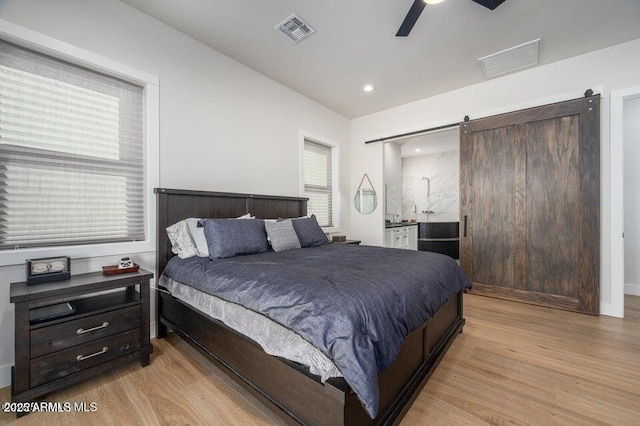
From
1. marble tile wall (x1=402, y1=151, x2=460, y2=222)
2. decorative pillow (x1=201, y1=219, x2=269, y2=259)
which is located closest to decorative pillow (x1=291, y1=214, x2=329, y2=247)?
decorative pillow (x1=201, y1=219, x2=269, y2=259)

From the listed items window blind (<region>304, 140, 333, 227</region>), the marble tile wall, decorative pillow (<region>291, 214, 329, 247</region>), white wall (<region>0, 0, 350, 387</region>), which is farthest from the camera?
the marble tile wall

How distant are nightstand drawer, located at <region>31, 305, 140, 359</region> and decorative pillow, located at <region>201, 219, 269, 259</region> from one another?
2.23ft

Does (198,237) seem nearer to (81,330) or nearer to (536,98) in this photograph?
(81,330)

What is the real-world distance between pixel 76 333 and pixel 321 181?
11.6ft

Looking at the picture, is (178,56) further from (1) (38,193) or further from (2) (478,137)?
(2) (478,137)

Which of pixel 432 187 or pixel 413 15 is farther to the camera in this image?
pixel 432 187

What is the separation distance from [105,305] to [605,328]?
4.39 m

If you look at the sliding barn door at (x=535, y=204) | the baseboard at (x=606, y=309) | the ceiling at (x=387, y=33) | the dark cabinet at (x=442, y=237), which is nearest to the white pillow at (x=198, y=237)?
the ceiling at (x=387, y=33)

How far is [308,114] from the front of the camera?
4109mm

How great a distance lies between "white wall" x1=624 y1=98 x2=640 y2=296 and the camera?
3.62 meters

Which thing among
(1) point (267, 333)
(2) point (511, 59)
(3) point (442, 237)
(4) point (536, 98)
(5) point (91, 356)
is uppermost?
(2) point (511, 59)

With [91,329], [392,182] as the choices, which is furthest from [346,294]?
[392,182]

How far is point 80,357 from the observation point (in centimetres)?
167

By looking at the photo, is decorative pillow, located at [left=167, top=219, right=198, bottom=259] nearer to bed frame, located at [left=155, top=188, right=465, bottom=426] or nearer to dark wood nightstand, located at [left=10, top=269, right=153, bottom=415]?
bed frame, located at [left=155, top=188, right=465, bottom=426]
